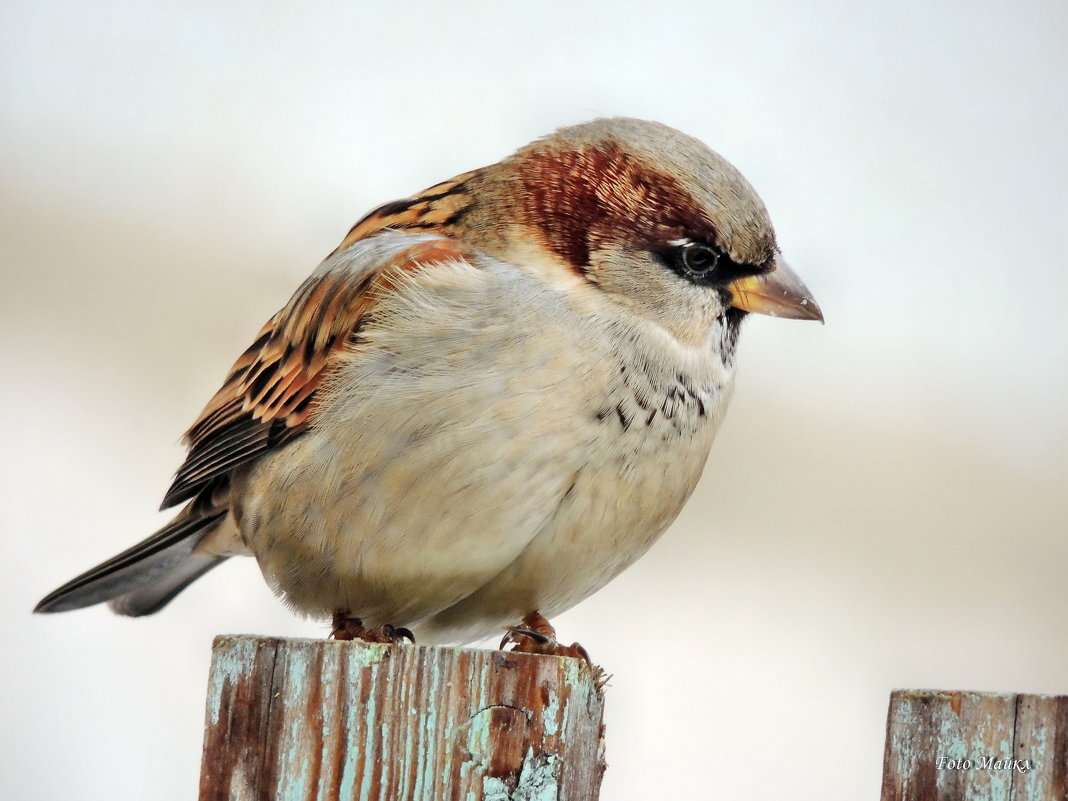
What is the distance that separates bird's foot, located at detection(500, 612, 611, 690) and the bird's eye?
2.26ft

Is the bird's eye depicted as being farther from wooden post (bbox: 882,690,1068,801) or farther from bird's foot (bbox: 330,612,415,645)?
wooden post (bbox: 882,690,1068,801)

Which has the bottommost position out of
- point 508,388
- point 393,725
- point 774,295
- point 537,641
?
point 393,725

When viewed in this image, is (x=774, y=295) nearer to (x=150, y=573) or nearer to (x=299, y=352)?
(x=299, y=352)

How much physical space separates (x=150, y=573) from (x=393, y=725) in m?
1.56

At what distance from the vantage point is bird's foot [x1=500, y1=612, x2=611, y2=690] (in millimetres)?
2205

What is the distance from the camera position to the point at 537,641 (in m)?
2.40

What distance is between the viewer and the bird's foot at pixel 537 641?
221 cm

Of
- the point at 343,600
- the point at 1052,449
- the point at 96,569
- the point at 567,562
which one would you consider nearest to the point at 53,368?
the point at 96,569

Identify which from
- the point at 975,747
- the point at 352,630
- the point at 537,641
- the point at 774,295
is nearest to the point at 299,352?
the point at 352,630

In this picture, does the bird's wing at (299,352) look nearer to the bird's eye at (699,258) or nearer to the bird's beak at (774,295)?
the bird's eye at (699,258)

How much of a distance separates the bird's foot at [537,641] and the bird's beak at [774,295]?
2.22 feet

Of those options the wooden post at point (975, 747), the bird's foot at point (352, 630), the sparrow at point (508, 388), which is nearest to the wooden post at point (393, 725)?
the wooden post at point (975, 747)

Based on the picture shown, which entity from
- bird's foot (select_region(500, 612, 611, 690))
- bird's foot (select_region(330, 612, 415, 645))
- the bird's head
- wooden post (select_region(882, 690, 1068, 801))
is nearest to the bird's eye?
the bird's head

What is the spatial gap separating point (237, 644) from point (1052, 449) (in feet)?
13.4
